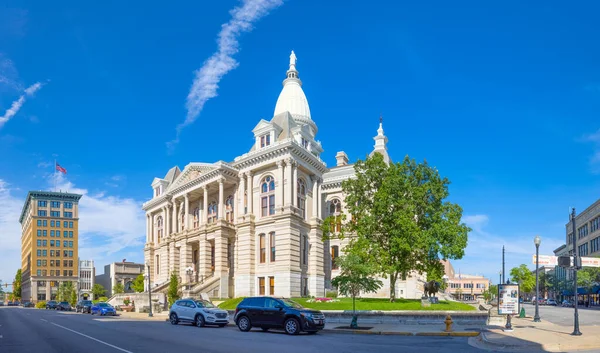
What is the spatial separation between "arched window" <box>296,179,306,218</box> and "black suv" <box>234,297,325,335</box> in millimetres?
Result: 28674

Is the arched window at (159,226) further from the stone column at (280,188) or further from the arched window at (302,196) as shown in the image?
the stone column at (280,188)

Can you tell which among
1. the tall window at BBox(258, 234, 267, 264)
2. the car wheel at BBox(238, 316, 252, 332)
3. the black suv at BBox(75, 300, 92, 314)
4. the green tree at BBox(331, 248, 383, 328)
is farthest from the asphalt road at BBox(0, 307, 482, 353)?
the black suv at BBox(75, 300, 92, 314)

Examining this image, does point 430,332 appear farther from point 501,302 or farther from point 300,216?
point 300,216

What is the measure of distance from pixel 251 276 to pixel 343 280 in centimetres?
2273

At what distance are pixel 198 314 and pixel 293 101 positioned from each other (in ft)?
147

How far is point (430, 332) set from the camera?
2364cm

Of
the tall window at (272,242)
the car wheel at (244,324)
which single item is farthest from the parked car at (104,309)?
the car wheel at (244,324)

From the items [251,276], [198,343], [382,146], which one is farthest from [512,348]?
[382,146]

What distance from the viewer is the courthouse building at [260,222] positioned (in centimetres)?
5119

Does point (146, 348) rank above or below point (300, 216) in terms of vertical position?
below

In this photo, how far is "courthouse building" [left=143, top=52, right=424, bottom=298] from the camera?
51.2 m

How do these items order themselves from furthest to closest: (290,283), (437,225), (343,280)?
(290,283) → (437,225) → (343,280)

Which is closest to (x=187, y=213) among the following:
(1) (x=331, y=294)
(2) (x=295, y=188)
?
(2) (x=295, y=188)

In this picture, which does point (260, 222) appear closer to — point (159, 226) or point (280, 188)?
point (280, 188)
